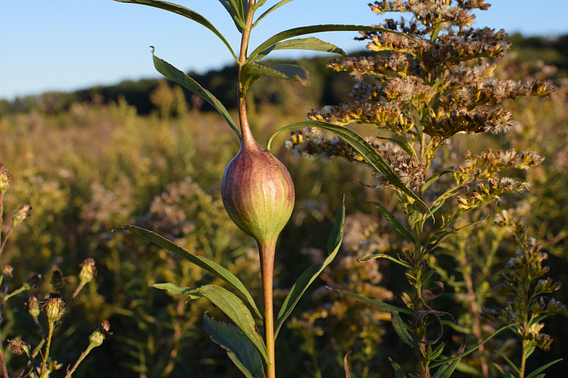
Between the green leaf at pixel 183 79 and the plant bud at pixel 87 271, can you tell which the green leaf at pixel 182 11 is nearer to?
the green leaf at pixel 183 79

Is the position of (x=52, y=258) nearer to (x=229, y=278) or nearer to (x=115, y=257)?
(x=115, y=257)

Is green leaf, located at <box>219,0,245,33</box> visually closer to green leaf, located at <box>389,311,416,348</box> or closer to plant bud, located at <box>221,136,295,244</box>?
plant bud, located at <box>221,136,295,244</box>

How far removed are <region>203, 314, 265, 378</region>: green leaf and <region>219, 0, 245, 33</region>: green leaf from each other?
0.62m

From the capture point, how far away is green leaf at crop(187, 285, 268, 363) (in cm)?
66

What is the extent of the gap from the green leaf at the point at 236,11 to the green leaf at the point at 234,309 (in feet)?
1.53

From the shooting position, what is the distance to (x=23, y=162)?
3926mm

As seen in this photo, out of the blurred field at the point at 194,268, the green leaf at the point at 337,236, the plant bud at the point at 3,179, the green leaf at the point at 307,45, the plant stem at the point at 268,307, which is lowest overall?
the blurred field at the point at 194,268

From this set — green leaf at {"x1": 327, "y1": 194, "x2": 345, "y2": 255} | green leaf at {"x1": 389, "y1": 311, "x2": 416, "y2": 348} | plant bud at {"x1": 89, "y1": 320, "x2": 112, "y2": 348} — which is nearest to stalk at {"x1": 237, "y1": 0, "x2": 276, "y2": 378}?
green leaf at {"x1": 327, "y1": 194, "x2": 345, "y2": 255}

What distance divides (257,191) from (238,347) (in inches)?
15.3

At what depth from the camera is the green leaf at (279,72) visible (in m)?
0.54

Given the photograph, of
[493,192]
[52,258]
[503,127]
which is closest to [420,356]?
[493,192]

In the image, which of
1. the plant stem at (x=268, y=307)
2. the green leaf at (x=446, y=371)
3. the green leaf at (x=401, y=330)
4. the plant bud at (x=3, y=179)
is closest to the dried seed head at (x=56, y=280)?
the plant bud at (x=3, y=179)

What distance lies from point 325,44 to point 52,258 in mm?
3100

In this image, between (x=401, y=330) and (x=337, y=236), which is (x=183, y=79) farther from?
(x=401, y=330)
